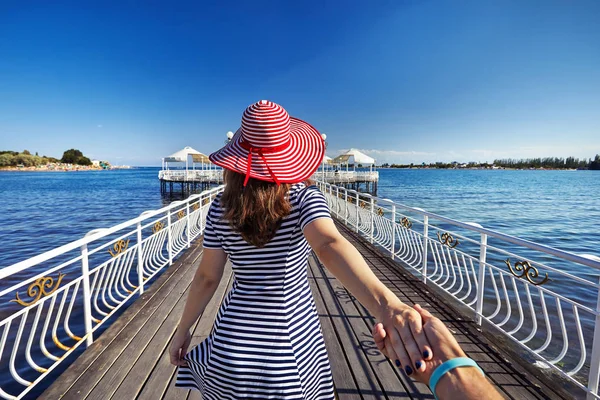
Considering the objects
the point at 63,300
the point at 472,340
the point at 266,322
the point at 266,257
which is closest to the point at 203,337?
the point at 63,300

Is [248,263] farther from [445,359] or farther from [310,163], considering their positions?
[445,359]

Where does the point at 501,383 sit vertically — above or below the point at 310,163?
below

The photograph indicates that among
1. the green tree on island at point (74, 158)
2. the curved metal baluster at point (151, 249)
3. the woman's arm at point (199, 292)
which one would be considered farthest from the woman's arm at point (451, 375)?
the green tree on island at point (74, 158)

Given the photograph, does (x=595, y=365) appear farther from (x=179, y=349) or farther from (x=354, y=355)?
(x=179, y=349)

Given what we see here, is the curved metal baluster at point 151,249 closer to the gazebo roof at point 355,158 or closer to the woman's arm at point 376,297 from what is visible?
the woman's arm at point 376,297

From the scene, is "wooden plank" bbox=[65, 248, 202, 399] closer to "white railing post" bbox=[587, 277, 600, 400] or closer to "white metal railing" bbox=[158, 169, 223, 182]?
"white railing post" bbox=[587, 277, 600, 400]

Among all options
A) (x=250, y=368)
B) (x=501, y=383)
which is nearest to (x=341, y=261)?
(x=250, y=368)

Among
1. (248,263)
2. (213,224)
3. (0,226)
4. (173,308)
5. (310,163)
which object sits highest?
(310,163)

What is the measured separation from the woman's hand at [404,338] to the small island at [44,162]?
13007 cm

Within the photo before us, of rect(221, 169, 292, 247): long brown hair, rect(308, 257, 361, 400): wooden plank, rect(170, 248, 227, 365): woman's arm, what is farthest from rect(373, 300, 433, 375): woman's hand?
rect(308, 257, 361, 400): wooden plank

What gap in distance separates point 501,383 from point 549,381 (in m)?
0.33

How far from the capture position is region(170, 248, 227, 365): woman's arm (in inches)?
42.9

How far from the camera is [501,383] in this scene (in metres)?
2.13

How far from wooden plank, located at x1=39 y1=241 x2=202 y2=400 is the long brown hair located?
209 cm
